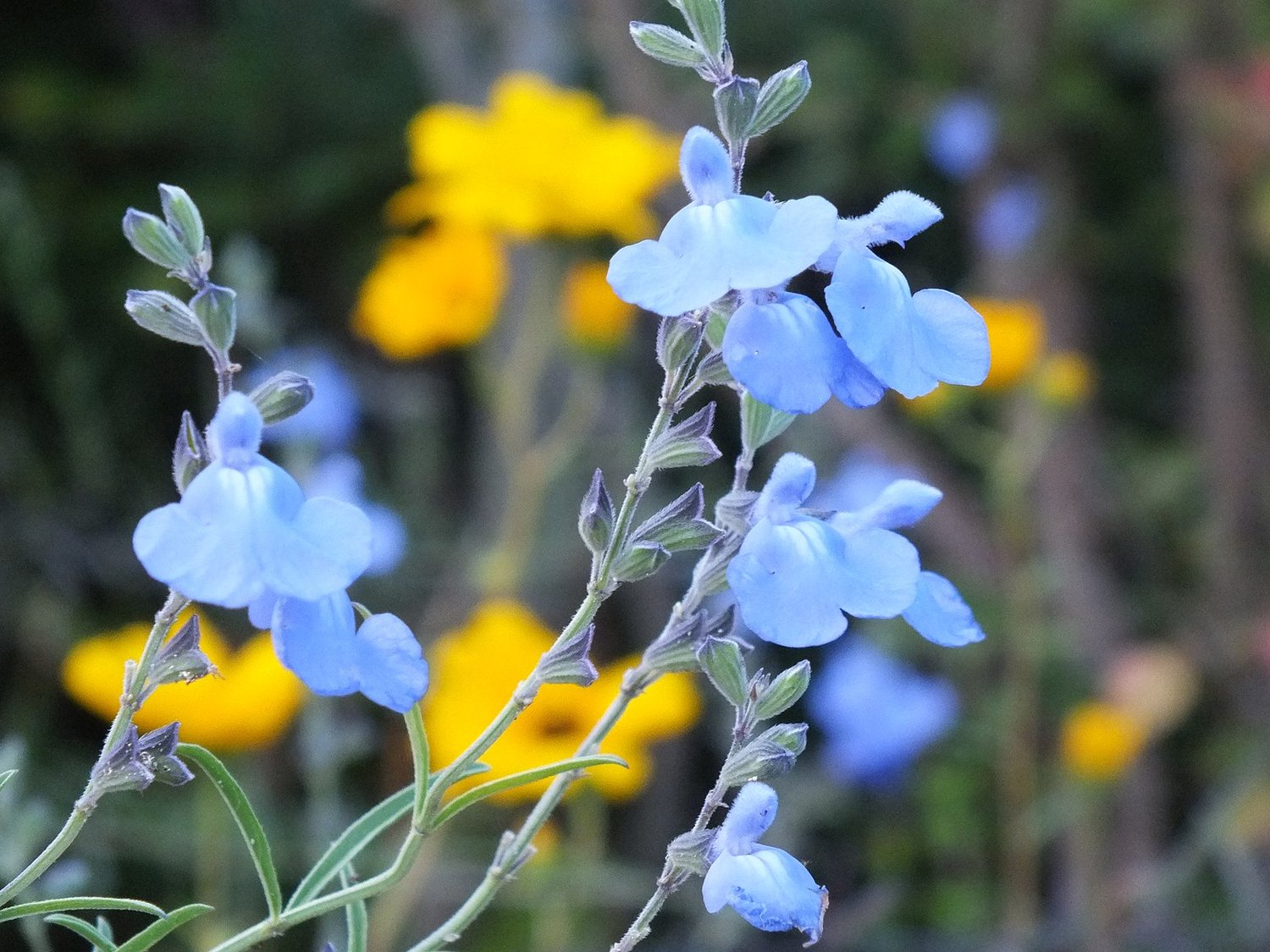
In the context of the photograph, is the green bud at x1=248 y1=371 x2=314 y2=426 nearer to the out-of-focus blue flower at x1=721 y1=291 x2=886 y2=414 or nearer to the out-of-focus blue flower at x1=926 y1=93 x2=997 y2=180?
the out-of-focus blue flower at x1=721 y1=291 x2=886 y2=414

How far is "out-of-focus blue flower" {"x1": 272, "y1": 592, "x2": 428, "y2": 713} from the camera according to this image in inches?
15.9

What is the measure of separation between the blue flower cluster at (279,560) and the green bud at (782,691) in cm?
12

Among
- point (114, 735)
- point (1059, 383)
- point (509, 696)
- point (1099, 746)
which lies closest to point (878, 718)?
point (1099, 746)

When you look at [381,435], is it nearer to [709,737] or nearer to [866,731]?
[709,737]

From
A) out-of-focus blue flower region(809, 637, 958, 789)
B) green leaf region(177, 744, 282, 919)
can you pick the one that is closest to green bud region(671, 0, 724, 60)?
green leaf region(177, 744, 282, 919)

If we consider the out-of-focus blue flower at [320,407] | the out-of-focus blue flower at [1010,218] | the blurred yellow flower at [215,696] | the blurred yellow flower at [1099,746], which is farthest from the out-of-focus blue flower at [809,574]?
the out-of-focus blue flower at [1010,218]

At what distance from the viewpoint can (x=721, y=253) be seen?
42cm

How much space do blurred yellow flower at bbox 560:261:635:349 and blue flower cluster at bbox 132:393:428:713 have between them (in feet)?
3.49

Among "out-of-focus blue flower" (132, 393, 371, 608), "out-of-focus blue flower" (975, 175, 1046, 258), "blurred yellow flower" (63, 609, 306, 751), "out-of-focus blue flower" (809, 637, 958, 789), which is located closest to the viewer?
"out-of-focus blue flower" (132, 393, 371, 608)

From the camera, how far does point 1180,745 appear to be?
7.59 feet

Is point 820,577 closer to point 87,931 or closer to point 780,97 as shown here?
point 780,97

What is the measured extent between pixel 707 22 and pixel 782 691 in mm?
215

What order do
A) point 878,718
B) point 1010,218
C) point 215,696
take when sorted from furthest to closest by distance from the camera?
point 1010,218
point 878,718
point 215,696

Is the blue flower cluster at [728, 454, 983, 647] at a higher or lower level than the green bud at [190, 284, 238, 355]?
lower
